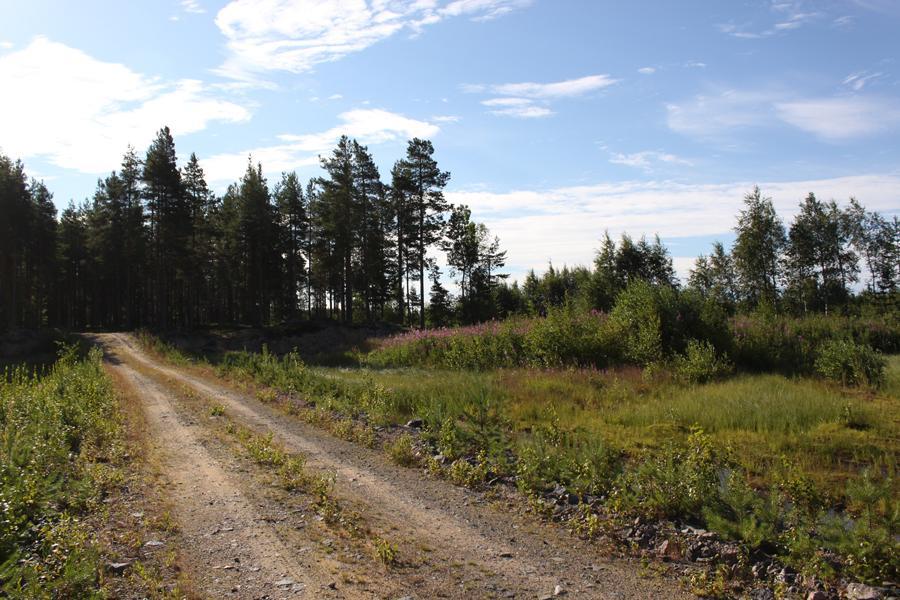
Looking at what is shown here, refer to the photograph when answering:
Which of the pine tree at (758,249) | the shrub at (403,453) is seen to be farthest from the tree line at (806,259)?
the shrub at (403,453)

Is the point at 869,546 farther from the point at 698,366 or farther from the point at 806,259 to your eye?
the point at 806,259

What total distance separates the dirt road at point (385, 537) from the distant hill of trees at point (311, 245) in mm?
37875

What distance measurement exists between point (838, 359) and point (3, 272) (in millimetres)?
60390

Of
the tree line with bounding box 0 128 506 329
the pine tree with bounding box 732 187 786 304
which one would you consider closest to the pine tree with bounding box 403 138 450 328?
the tree line with bounding box 0 128 506 329

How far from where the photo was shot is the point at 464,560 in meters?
5.97

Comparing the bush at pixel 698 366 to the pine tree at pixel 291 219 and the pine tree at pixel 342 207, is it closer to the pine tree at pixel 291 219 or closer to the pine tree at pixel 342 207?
the pine tree at pixel 342 207

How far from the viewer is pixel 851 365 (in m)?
14.7

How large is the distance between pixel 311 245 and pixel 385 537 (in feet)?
187

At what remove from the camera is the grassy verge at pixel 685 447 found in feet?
20.1

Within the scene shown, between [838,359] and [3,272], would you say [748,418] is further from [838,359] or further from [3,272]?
A: [3,272]

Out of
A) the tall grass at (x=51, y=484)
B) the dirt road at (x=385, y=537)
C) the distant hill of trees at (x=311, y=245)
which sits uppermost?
the distant hill of trees at (x=311, y=245)

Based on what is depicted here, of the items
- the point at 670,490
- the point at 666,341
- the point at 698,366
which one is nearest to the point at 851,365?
the point at 698,366

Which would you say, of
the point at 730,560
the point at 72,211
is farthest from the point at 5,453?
the point at 72,211

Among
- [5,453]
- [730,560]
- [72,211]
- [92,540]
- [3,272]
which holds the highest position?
[72,211]
